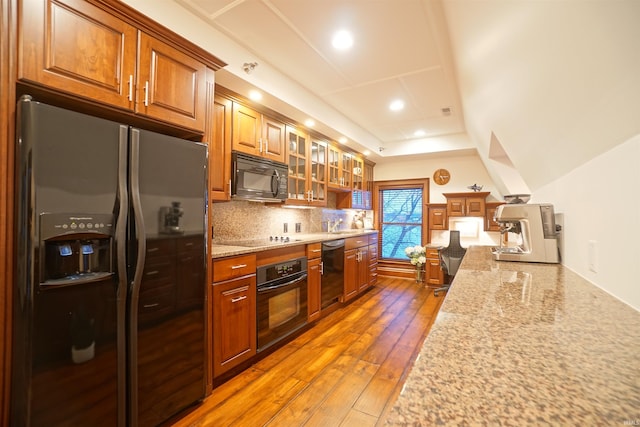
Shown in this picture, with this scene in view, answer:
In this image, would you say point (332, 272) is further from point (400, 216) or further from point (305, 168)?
point (400, 216)

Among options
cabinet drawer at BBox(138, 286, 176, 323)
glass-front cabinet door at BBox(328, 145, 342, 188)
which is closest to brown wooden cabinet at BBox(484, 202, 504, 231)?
glass-front cabinet door at BBox(328, 145, 342, 188)

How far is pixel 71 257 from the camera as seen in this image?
3.97ft

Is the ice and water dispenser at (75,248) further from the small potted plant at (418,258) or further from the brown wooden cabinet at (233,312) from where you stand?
the small potted plant at (418,258)

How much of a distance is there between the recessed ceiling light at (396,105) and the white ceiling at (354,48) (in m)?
0.07

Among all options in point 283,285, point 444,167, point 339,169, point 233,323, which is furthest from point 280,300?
point 444,167

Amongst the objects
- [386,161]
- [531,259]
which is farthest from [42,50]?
[386,161]

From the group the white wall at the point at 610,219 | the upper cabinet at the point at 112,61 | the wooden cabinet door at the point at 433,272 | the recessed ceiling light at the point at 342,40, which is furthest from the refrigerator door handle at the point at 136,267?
the wooden cabinet door at the point at 433,272

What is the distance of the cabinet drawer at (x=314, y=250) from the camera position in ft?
9.71

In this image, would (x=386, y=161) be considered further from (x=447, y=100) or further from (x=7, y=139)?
(x=7, y=139)

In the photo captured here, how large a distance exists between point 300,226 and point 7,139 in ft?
9.95

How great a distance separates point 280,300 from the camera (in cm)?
254

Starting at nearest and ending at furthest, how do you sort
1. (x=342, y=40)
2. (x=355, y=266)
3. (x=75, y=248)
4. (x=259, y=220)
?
(x=75, y=248)
(x=342, y=40)
(x=259, y=220)
(x=355, y=266)

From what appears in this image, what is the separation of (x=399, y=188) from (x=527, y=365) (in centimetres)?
527

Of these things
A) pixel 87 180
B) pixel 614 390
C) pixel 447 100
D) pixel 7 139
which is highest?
pixel 447 100
